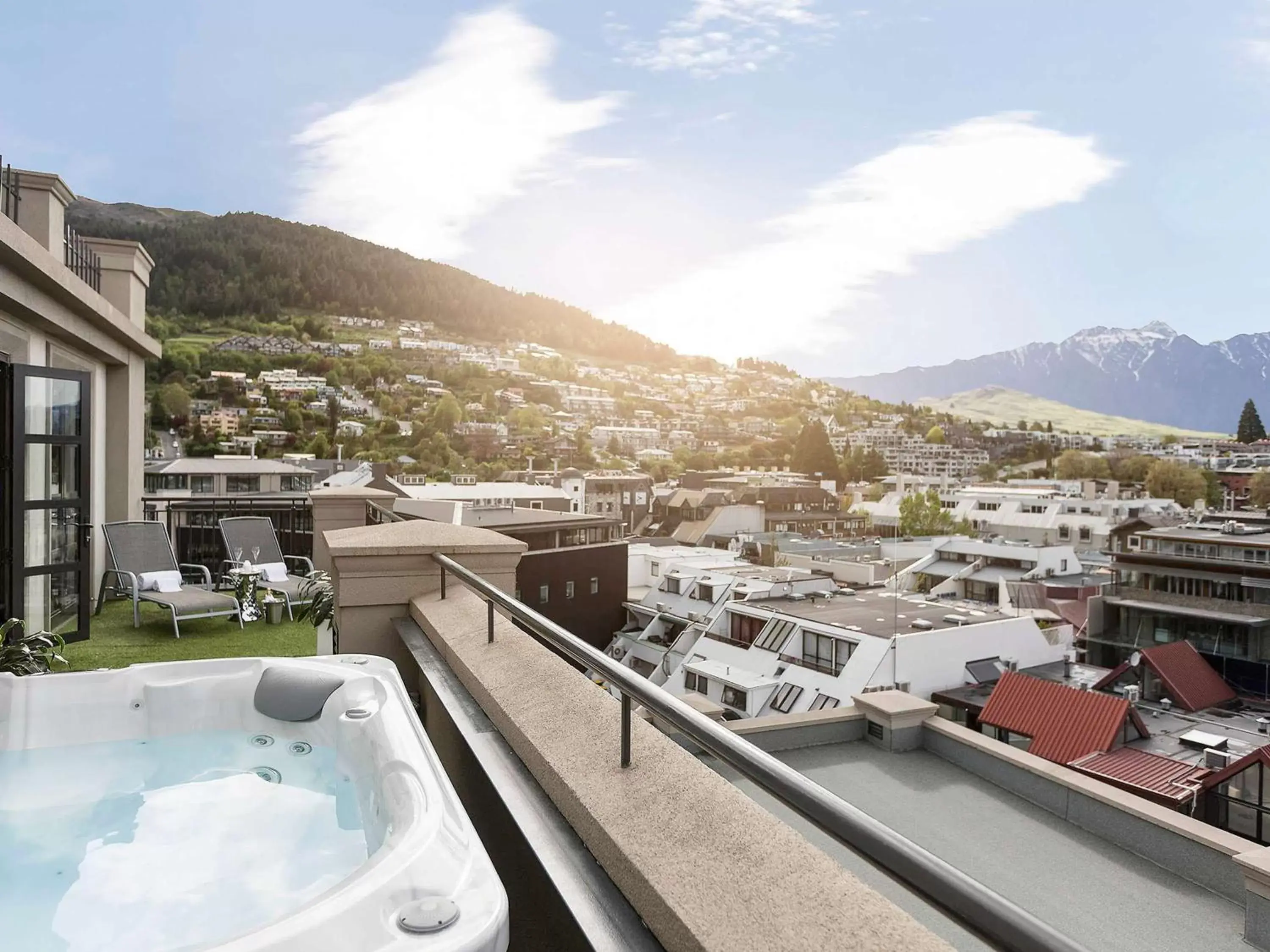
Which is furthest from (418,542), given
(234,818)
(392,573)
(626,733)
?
(626,733)

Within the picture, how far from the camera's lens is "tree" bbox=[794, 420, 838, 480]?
7.57 metres

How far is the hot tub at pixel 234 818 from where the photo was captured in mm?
1207

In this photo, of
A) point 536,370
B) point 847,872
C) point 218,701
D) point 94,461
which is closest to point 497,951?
point 847,872

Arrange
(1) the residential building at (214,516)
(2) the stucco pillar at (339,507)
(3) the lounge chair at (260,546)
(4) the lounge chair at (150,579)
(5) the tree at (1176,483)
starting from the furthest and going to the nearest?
(1) the residential building at (214,516)
(2) the stucco pillar at (339,507)
(3) the lounge chair at (260,546)
(4) the lounge chair at (150,579)
(5) the tree at (1176,483)

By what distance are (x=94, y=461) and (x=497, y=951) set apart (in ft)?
21.5

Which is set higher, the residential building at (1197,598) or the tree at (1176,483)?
the tree at (1176,483)

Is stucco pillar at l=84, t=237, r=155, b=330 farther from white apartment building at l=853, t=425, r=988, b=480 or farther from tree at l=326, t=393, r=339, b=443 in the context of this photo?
tree at l=326, t=393, r=339, b=443

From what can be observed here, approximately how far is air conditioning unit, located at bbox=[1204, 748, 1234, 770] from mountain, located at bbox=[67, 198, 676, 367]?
22916 mm

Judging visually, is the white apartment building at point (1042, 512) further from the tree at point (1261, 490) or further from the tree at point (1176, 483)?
the tree at point (1261, 490)

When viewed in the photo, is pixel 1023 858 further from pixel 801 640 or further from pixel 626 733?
pixel 801 640

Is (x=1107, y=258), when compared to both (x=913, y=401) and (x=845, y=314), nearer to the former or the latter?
(x=913, y=401)

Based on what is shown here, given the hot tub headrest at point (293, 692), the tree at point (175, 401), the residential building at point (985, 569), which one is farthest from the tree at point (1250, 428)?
the tree at point (175, 401)

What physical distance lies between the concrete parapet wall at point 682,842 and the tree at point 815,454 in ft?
19.8

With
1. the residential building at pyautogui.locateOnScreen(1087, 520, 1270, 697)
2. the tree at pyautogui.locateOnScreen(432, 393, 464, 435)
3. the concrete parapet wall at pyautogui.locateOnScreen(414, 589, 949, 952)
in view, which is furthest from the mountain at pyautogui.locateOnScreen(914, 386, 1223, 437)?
Result: the tree at pyautogui.locateOnScreen(432, 393, 464, 435)
